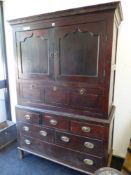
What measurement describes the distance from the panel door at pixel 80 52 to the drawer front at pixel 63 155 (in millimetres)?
852

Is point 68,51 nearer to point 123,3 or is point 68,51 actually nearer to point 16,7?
point 123,3

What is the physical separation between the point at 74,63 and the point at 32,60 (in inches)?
21.4

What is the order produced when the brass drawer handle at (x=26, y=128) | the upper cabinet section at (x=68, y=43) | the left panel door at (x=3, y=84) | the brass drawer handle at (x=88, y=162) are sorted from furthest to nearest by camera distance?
the left panel door at (x=3, y=84), the brass drawer handle at (x=26, y=128), the brass drawer handle at (x=88, y=162), the upper cabinet section at (x=68, y=43)

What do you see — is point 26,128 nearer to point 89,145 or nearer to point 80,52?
point 89,145

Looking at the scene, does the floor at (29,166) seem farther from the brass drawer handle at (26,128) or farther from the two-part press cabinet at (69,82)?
the brass drawer handle at (26,128)

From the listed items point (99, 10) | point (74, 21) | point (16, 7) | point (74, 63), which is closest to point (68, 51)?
point (74, 63)

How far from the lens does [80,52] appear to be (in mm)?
1520

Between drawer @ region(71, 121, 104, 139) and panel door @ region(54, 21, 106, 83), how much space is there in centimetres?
47

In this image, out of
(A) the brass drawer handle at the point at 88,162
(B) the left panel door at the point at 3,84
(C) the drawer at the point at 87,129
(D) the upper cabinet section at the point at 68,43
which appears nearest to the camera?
(D) the upper cabinet section at the point at 68,43

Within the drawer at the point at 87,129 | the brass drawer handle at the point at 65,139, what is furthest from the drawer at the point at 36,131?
the drawer at the point at 87,129

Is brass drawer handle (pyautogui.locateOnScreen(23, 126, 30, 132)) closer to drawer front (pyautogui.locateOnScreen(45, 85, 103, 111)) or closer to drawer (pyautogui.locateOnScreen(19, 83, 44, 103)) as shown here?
drawer (pyautogui.locateOnScreen(19, 83, 44, 103))

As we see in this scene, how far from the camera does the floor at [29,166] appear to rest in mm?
1922

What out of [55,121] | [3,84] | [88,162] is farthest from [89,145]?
[3,84]

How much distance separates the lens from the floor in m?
1.92
